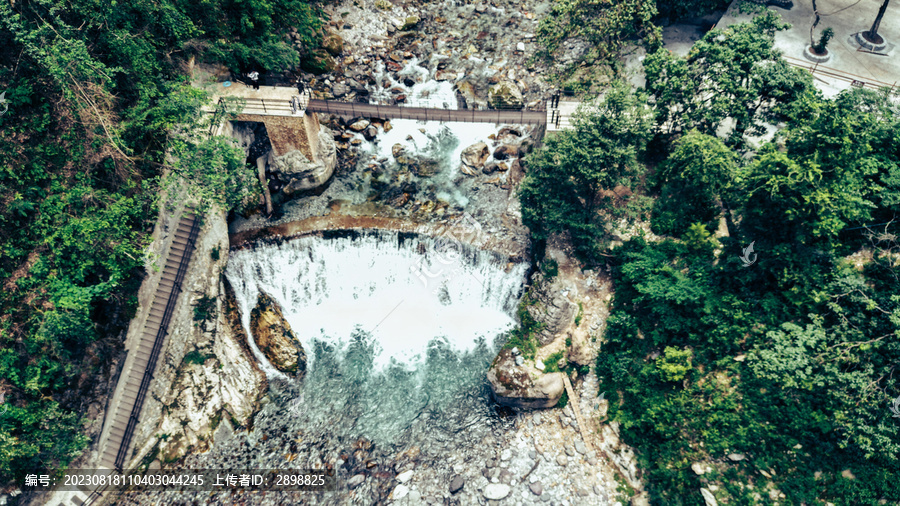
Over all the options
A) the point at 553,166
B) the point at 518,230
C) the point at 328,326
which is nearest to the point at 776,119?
the point at 553,166

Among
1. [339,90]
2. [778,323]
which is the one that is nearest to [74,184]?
[339,90]

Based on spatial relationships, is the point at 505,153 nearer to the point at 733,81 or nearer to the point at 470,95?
the point at 470,95

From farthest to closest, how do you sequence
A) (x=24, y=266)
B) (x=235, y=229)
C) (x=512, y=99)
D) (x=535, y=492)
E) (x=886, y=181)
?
(x=512, y=99) < (x=235, y=229) < (x=535, y=492) < (x=24, y=266) < (x=886, y=181)

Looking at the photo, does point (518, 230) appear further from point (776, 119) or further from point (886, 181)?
point (886, 181)

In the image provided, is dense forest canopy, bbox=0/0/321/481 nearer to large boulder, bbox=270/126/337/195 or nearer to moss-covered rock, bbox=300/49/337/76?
large boulder, bbox=270/126/337/195

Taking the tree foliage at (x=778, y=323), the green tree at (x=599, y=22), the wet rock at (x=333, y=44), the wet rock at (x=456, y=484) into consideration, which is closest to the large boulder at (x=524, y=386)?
the tree foliage at (x=778, y=323)
